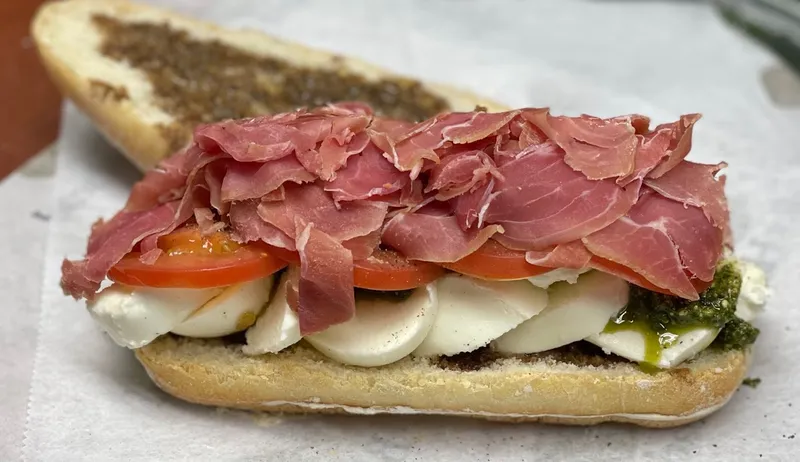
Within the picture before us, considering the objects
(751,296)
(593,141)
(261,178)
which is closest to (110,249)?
(261,178)

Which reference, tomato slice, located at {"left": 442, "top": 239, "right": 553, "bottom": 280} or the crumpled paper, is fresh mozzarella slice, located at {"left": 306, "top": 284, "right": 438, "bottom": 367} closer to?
tomato slice, located at {"left": 442, "top": 239, "right": 553, "bottom": 280}

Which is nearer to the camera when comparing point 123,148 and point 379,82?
point 123,148

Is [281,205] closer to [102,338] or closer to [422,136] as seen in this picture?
[422,136]

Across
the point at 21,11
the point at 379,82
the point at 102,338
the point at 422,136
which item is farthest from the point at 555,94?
the point at 21,11

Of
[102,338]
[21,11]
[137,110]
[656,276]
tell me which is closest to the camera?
[656,276]

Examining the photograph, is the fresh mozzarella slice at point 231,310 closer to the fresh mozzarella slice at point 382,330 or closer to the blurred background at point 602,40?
the fresh mozzarella slice at point 382,330

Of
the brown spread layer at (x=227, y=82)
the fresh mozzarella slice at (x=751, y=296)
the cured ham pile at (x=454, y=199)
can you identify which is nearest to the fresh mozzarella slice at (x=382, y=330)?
the cured ham pile at (x=454, y=199)

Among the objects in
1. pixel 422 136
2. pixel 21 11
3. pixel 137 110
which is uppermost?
pixel 422 136

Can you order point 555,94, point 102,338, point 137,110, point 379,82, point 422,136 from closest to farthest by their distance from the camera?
point 422,136
point 102,338
point 137,110
point 379,82
point 555,94
